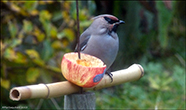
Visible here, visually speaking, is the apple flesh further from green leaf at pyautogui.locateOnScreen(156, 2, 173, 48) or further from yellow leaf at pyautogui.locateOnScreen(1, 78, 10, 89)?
green leaf at pyautogui.locateOnScreen(156, 2, 173, 48)

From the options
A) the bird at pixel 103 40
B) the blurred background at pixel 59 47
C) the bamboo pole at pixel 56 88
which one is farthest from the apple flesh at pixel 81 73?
the blurred background at pixel 59 47

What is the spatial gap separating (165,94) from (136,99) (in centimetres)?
38

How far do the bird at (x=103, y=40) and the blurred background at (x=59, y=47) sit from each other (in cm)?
65

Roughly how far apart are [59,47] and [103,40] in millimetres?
871

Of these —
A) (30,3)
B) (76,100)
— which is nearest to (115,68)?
(30,3)

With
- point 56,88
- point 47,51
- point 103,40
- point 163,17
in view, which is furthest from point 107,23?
point 163,17

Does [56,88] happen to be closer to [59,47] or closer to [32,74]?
[32,74]

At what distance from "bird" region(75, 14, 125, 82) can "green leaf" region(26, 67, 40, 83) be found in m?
0.74

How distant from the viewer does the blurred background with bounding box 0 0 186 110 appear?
309 centimetres

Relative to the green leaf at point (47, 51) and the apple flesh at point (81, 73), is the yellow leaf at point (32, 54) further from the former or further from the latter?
the apple flesh at point (81, 73)

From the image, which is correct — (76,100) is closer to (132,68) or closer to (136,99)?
(132,68)

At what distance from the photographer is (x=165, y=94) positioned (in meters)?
3.88

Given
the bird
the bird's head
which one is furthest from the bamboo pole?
the bird's head

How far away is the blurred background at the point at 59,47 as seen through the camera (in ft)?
10.1
